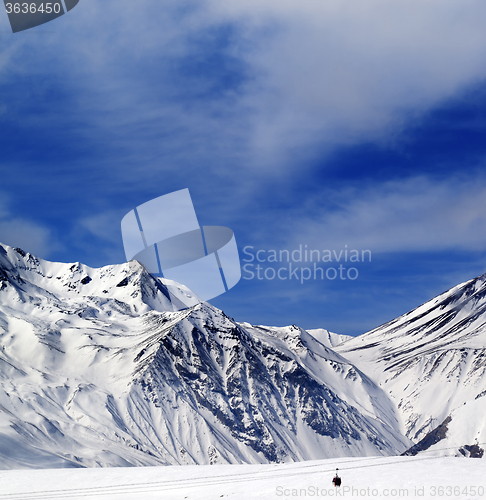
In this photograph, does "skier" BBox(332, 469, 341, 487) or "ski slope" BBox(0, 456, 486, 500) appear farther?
"skier" BBox(332, 469, 341, 487)

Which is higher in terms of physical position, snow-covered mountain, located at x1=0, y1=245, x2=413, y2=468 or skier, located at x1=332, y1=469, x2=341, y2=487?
snow-covered mountain, located at x1=0, y1=245, x2=413, y2=468

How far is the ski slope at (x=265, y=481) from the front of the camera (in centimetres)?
2609

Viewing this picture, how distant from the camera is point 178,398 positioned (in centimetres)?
16738

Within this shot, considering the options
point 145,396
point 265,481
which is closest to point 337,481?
point 265,481

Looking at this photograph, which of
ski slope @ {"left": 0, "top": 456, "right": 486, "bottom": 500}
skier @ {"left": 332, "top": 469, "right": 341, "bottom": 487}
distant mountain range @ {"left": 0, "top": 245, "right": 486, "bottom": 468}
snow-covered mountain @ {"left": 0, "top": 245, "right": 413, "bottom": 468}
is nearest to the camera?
ski slope @ {"left": 0, "top": 456, "right": 486, "bottom": 500}

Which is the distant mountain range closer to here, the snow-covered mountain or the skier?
the snow-covered mountain

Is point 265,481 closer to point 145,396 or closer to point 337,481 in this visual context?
point 337,481

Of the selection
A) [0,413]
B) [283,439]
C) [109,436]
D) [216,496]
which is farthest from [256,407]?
[216,496]

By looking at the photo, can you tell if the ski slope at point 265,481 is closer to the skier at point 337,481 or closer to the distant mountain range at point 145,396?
the skier at point 337,481

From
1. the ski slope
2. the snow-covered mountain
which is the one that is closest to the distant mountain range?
the snow-covered mountain

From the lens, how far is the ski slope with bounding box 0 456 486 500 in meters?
26.1

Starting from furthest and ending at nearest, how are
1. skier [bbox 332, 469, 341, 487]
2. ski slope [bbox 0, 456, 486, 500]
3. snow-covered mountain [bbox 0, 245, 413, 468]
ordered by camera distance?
1. snow-covered mountain [bbox 0, 245, 413, 468]
2. skier [bbox 332, 469, 341, 487]
3. ski slope [bbox 0, 456, 486, 500]

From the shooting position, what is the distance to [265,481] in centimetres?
3062

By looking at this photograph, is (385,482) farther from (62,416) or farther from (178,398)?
(178,398)
